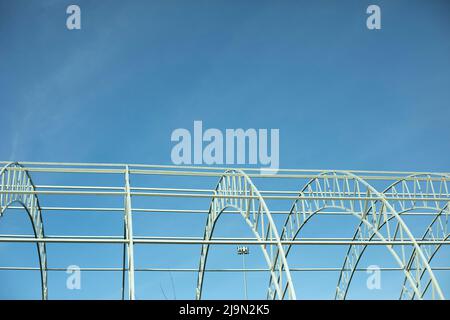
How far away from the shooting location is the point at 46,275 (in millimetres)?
30906

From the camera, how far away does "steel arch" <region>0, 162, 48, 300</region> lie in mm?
22062

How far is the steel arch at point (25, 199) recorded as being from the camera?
22062 millimetres

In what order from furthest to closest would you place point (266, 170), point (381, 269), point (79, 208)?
point (381, 269)
point (79, 208)
point (266, 170)

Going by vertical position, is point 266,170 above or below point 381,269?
above

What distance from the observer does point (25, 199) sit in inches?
984

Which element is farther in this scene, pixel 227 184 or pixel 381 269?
pixel 381 269
